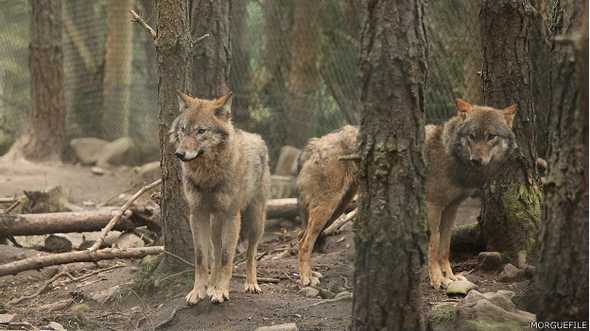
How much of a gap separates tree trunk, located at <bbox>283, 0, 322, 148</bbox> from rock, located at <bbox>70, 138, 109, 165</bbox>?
425cm

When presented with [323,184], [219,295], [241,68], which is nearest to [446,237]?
[323,184]

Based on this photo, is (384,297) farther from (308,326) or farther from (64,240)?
(64,240)

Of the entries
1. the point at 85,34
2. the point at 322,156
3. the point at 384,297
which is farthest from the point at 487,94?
the point at 85,34

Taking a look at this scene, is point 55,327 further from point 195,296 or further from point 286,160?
point 286,160

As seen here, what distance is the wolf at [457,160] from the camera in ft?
22.3

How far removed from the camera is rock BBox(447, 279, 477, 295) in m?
6.66

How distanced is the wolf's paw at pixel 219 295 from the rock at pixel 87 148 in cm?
933

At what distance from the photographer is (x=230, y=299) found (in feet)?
21.4

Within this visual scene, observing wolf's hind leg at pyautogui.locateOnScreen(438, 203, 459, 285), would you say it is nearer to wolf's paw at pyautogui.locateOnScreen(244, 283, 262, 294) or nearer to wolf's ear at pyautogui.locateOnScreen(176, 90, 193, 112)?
wolf's paw at pyautogui.locateOnScreen(244, 283, 262, 294)

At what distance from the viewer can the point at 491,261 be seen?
728cm

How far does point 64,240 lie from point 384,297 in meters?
5.24

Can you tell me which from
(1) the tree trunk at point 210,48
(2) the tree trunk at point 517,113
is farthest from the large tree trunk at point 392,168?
(1) the tree trunk at point 210,48

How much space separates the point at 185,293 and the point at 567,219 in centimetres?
350

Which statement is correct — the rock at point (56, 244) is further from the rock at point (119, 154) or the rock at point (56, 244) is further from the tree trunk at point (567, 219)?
the rock at point (119, 154)
